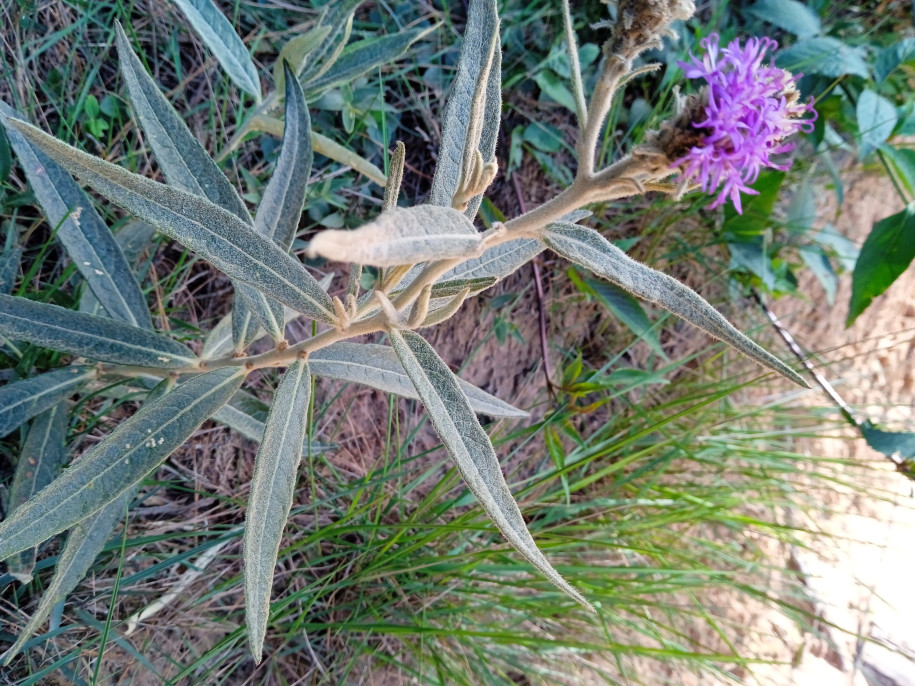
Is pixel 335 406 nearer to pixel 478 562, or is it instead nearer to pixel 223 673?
pixel 478 562

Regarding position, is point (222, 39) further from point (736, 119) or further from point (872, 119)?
point (872, 119)

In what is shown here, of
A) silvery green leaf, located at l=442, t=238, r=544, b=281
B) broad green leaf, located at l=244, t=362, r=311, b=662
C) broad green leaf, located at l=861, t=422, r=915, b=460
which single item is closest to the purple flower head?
silvery green leaf, located at l=442, t=238, r=544, b=281

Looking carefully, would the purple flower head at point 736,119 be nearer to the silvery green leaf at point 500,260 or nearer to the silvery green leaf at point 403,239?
the silvery green leaf at point 403,239

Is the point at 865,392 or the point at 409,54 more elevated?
the point at 409,54

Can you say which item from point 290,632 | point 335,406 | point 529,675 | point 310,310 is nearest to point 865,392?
point 529,675

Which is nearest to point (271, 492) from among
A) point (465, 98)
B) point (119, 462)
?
point (119, 462)

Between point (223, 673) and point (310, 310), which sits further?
point (223, 673)
